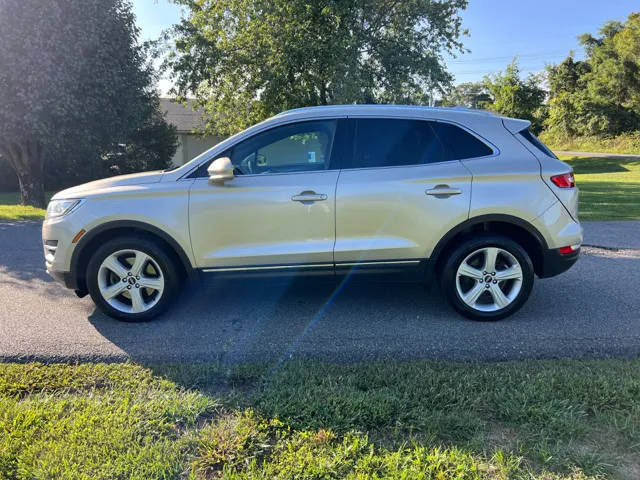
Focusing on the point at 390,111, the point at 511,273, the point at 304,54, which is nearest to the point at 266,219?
the point at 390,111

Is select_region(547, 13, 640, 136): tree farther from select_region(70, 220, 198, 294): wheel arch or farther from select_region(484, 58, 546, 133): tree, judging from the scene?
select_region(70, 220, 198, 294): wheel arch

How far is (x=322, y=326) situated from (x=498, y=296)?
1632 mm

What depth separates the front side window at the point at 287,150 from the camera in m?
4.25

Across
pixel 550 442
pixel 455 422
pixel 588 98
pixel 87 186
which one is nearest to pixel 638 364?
pixel 550 442

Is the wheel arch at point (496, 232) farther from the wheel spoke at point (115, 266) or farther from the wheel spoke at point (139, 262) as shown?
the wheel spoke at point (115, 266)

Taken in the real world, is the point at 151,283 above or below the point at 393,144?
below

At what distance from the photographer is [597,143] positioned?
40594mm

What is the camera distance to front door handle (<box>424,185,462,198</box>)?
4078mm

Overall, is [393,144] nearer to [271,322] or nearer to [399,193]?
[399,193]

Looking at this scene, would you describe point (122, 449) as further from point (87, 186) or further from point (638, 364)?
point (638, 364)

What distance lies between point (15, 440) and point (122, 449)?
2.04ft

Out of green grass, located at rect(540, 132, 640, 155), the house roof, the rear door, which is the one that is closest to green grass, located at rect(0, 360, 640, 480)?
the rear door

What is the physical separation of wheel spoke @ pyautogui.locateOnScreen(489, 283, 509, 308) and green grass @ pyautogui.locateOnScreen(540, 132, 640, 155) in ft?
132

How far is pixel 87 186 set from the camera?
4371mm
